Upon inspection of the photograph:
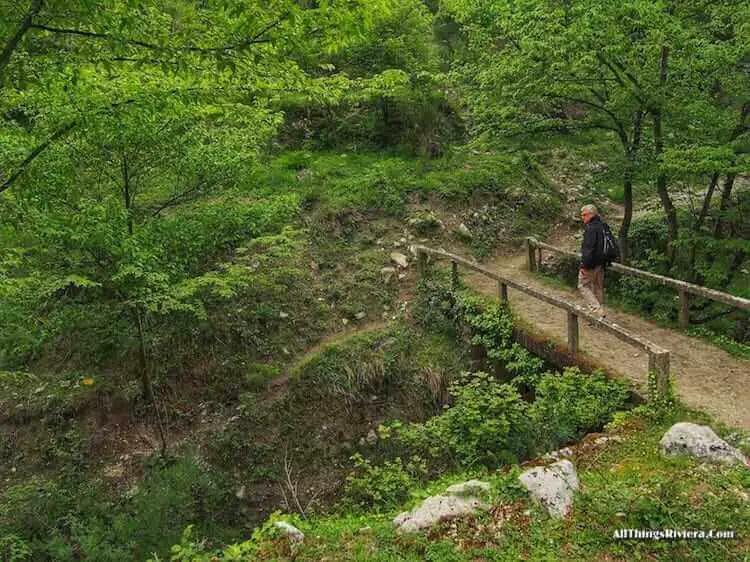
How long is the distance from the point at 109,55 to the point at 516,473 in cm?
469

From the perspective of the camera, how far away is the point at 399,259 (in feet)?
41.1

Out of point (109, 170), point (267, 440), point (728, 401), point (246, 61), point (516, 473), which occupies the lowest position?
point (267, 440)

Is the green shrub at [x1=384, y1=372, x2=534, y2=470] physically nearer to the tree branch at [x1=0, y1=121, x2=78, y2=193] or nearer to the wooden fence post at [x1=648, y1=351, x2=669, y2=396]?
the wooden fence post at [x1=648, y1=351, x2=669, y2=396]

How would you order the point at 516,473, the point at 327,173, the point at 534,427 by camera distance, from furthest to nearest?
1. the point at 327,173
2. the point at 534,427
3. the point at 516,473

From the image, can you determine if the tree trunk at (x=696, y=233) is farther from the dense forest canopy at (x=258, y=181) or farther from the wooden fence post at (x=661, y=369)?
the wooden fence post at (x=661, y=369)

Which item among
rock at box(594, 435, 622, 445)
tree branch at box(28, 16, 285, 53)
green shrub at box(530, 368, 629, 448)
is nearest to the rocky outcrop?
rock at box(594, 435, 622, 445)

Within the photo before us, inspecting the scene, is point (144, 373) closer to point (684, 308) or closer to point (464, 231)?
point (464, 231)

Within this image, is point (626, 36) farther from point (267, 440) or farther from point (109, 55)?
point (267, 440)

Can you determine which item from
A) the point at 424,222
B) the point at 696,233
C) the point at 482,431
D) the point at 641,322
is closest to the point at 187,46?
the point at 482,431

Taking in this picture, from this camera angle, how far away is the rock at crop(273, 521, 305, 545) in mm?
4434

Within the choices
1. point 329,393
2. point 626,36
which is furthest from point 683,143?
point 329,393

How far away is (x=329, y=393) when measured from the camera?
9609 millimetres

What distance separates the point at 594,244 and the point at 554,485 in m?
4.96

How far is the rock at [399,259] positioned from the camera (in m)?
12.5
